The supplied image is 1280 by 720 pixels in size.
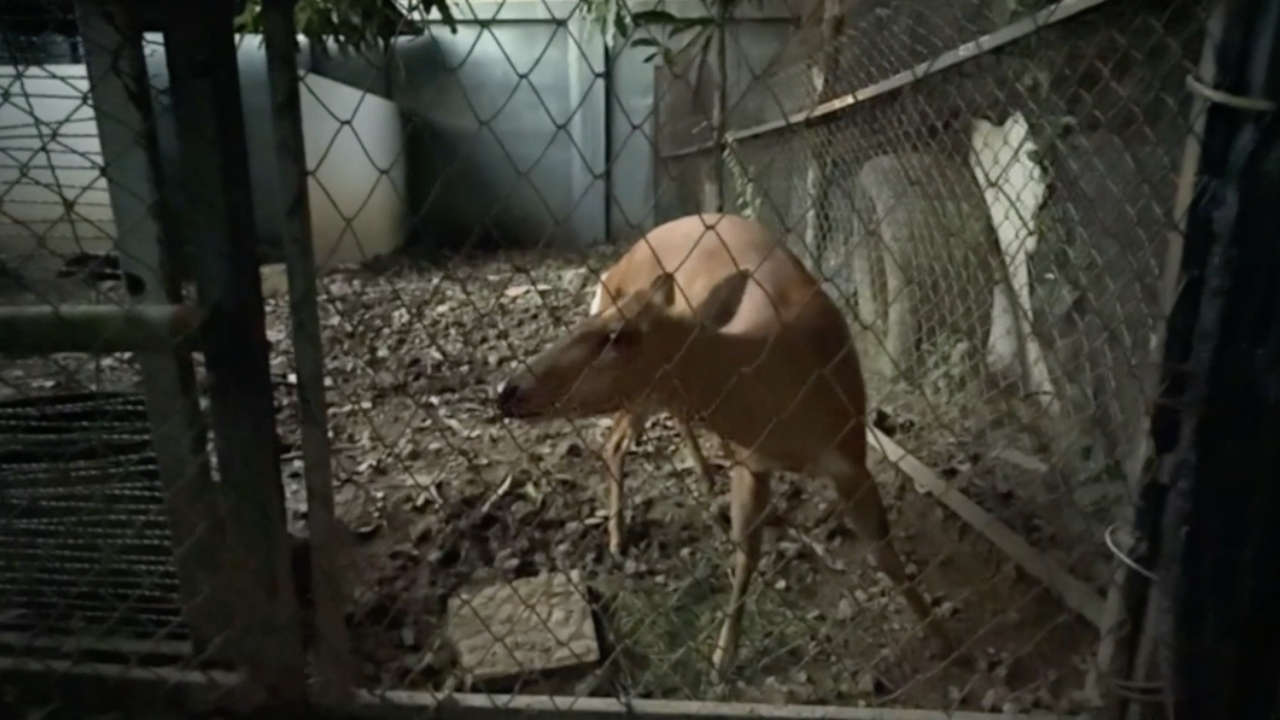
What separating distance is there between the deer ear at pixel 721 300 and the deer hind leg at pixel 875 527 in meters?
0.53

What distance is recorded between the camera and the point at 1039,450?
3385mm

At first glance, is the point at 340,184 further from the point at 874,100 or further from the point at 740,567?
the point at 740,567

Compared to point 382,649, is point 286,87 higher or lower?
higher

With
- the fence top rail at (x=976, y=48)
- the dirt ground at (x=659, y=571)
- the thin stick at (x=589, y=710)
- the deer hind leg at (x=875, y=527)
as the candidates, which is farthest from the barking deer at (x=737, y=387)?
the thin stick at (x=589, y=710)

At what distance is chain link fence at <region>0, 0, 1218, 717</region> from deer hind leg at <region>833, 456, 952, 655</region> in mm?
88

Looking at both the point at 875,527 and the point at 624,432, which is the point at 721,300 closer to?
the point at 875,527

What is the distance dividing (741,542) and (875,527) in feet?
1.36

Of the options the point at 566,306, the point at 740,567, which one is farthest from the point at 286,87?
the point at 566,306

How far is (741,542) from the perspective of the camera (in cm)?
235

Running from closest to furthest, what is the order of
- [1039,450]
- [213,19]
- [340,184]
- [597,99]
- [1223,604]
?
1. [213,19]
2. [1223,604]
3. [1039,450]
4. [340,184]
5. [597,99]

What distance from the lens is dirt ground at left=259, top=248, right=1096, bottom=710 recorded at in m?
2.30

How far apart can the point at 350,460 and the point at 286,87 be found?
252 cm

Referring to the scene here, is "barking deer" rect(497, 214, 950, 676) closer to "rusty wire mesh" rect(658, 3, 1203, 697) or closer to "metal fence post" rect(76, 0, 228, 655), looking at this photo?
"rusty wire mesh" rect(658, 3, 1203, 697)

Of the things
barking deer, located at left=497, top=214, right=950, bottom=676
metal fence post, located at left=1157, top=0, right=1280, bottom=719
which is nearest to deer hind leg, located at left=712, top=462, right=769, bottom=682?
barking deer, located at left=497, top=214, right=950, bottom=676
